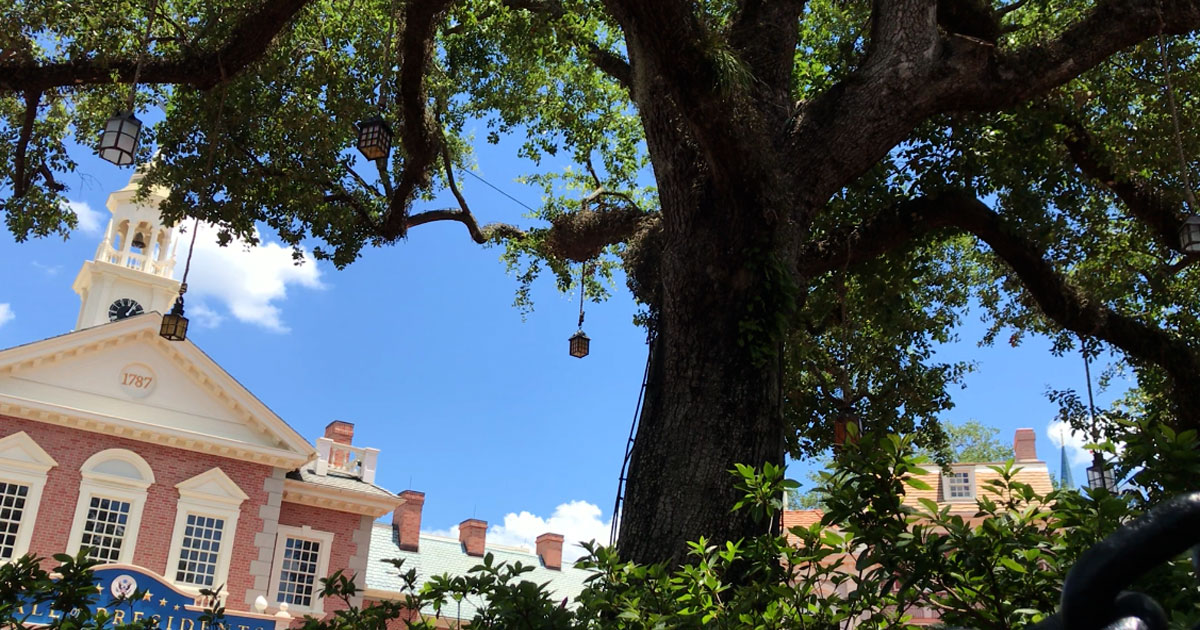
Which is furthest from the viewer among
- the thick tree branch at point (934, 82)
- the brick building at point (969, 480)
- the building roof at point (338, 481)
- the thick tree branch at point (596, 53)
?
the brick building at point (969, 480)

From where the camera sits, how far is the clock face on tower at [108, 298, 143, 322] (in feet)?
117

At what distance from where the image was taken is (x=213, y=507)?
83.1ft

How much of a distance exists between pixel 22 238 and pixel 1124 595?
12.9 m

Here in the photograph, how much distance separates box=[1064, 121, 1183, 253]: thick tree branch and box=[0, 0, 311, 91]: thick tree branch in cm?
783

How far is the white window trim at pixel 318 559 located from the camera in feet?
84.6

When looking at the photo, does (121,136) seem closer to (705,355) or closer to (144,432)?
(705,355)

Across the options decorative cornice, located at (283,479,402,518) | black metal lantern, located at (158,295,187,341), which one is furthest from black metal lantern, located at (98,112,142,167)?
decorative cornice, located at (283,479,402,518)

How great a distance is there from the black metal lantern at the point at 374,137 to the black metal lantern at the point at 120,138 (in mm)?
2003

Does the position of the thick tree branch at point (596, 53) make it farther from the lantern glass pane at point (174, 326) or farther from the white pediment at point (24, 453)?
the white pediment at point (24, 453)

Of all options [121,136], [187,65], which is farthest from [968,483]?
[121,136]

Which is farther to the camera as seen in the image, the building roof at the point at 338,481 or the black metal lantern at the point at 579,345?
the building roof at the point at 338,481

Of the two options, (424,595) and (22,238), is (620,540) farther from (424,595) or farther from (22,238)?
(22,238)

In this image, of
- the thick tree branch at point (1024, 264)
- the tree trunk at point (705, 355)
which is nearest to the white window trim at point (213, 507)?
the thick tree branch at point (1024, 264)

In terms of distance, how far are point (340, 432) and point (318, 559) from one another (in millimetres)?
6213
